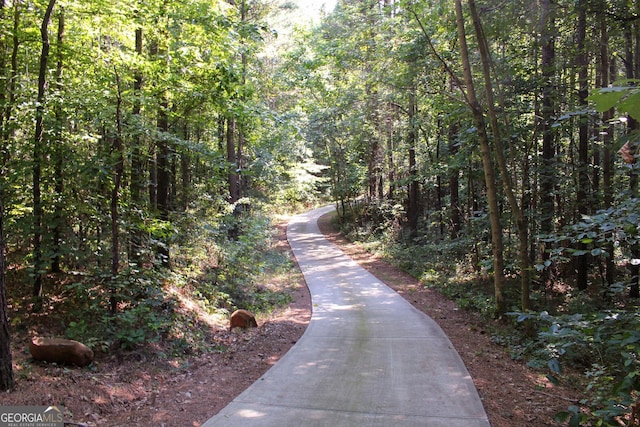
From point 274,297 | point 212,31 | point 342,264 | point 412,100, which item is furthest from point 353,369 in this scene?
point 412,100

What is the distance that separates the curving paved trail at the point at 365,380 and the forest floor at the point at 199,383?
0.95 ft

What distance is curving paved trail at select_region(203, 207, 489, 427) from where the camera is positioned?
4.34m

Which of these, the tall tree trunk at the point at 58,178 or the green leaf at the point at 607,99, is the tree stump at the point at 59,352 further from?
the green leaf at the point at 607,99

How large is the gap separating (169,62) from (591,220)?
27.1 feet

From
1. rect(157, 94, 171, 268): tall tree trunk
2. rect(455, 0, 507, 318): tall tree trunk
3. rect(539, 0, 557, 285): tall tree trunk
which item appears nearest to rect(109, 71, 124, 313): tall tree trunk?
rect(157, 94, 171, 268): tall tree trunk

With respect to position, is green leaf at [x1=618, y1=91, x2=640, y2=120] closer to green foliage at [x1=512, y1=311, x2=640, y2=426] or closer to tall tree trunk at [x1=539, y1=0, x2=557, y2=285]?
green foliage at [x1=512, y1=311, x2=640, y2=426]

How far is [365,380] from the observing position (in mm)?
5391

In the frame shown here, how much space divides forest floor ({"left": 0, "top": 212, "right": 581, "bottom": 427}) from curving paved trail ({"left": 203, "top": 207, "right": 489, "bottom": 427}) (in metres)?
0.29

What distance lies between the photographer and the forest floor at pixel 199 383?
4441 millimetres

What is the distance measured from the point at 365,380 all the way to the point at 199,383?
243 cm

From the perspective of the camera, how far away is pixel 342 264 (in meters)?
17.1

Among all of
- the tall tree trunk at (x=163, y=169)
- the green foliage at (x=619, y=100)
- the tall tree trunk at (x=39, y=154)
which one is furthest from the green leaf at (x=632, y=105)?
the tall tree trunk at (x=163, y=169)

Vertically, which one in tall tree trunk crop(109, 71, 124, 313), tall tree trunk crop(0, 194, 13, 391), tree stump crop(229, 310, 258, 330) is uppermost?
tall tree trunk crop(109, 71, 124, 313)

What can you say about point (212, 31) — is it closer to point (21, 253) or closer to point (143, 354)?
point (21, 253)
